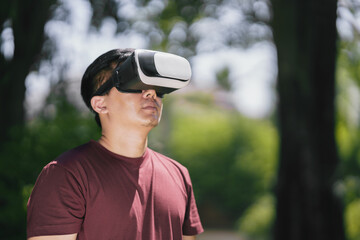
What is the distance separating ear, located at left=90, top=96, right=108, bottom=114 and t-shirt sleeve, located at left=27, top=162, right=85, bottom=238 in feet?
1.05

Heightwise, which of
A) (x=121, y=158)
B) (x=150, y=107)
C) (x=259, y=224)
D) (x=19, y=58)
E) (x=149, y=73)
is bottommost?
(x=259, y=224)

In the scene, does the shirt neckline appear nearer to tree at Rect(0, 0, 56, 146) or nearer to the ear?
the ear

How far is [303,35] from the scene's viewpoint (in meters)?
5.62

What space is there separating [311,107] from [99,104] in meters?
4.14

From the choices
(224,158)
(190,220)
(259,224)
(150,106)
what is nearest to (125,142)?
(150,106)

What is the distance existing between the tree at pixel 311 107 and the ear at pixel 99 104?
3997 millimetres

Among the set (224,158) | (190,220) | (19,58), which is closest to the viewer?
(190,220)

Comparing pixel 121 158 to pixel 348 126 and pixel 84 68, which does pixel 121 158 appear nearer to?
pixel 84 68

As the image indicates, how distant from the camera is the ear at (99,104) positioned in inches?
78.2

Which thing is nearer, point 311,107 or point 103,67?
point 103,67

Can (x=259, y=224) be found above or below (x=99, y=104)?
below

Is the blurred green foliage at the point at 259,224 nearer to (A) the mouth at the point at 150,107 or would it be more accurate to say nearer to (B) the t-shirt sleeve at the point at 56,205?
(A) the mouth at the point at 150,107

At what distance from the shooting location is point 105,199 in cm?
178

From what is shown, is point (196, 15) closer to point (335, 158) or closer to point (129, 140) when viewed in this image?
point (335, 158)
